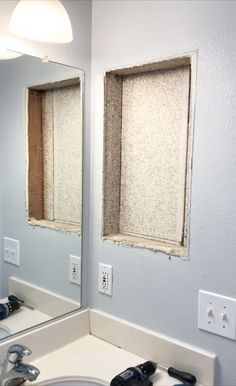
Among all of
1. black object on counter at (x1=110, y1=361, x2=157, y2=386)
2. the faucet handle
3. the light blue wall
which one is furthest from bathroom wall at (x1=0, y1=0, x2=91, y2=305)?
black object on counter at (x1=110, y1=361, x2=157, y2=386)

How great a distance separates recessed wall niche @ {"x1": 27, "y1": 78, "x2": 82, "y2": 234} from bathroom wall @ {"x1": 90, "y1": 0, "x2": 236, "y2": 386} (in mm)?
116

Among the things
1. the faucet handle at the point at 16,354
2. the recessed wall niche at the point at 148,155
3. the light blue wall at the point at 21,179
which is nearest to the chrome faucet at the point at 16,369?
the faucet handle at the point at 16,354

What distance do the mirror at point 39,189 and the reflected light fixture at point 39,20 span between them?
0.12m

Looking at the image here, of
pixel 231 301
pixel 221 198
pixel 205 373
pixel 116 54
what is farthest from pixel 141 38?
pixel 205 373

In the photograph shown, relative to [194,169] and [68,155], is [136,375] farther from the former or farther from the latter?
[68,155]

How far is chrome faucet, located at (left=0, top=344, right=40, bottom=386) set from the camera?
100 centimetres

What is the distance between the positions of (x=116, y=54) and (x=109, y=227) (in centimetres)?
64

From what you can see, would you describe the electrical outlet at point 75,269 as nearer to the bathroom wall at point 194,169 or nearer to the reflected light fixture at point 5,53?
the bathroom wall at point 194,169

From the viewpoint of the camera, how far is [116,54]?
1270 millimetres

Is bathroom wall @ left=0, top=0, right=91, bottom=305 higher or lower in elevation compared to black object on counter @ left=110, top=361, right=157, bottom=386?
higher

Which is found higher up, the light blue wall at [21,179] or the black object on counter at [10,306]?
the light blue wall at [21,179]

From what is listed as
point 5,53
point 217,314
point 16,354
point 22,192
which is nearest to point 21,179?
point 22,192

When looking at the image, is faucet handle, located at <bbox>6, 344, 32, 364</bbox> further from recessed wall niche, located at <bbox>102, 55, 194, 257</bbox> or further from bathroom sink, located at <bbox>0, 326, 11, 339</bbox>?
recessed wall niche, located at <bbox>102, 55, 194, 257</bbox>

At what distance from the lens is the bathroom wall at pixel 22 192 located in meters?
1.17
